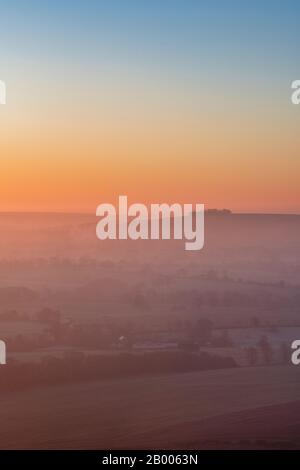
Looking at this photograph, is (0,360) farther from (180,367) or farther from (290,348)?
(290,348)

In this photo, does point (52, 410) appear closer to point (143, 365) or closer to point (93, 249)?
point (143, 365)

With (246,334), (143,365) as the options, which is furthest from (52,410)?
(246,334)

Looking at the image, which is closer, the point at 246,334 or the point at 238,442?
the point at 238,442

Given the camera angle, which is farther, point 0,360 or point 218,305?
point 218,305

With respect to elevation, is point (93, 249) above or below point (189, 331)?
above

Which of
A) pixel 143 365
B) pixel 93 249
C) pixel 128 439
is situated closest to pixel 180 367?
pixel 143 365
